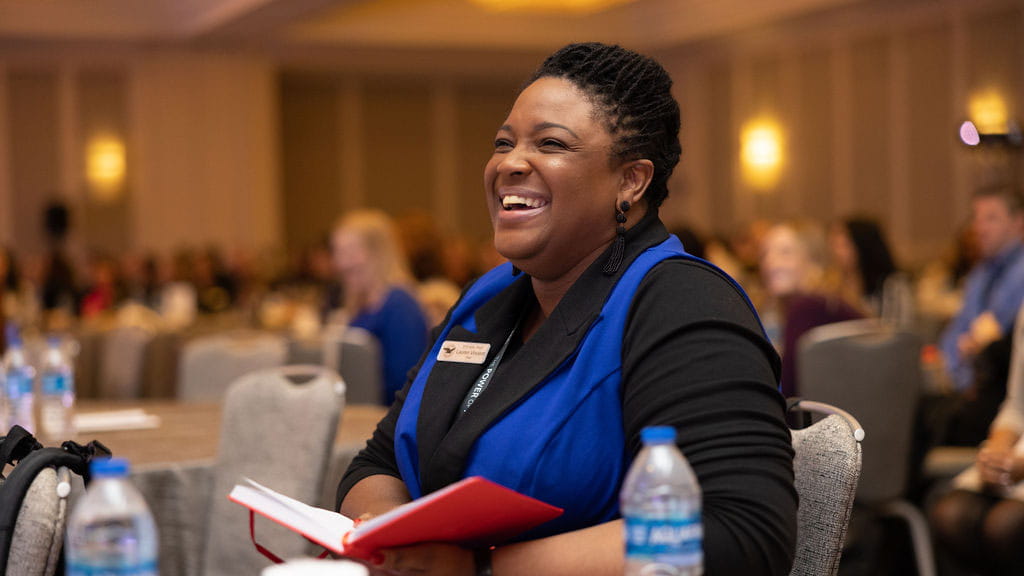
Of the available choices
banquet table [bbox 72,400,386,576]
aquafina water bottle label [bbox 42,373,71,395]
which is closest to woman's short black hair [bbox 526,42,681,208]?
banquet table [bbox 72,400,386,576]

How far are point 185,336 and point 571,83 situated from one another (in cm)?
561

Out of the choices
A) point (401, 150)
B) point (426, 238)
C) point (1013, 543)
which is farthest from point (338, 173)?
point (1013, 543)

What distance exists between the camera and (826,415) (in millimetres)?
1906

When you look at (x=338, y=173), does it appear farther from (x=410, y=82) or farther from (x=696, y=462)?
(x=696, y=462)

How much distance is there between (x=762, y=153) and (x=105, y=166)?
7718 millimetres

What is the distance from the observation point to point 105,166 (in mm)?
14148

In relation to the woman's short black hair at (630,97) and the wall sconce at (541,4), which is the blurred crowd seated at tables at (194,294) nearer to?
the wall sconce at (541,4)

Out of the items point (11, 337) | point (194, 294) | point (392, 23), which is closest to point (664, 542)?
point (11, 337)

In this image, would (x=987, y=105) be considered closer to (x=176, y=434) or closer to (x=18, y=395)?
(x=176, y=434)

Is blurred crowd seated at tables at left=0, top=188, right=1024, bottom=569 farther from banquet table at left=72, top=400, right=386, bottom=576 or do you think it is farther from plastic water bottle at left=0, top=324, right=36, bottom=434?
plastic water bottle at left=0, top=324, right=36, bottom=434

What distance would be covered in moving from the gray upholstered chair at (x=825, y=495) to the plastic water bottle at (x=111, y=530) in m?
0.91

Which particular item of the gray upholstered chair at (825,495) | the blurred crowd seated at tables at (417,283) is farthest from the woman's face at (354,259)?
the gray upholstered chair at (825,495)

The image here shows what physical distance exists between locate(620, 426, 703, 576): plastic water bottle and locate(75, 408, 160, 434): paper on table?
2.50m

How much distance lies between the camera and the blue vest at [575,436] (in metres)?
1.53
